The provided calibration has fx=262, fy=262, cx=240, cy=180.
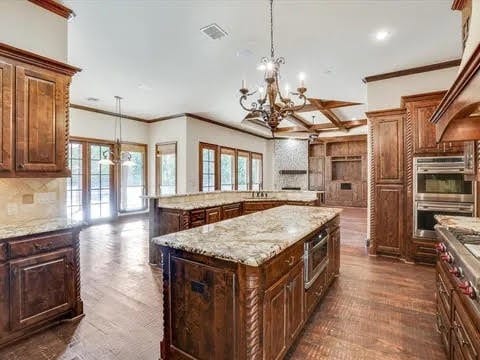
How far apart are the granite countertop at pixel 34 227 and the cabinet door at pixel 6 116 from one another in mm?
515

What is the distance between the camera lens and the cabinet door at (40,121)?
234 cm

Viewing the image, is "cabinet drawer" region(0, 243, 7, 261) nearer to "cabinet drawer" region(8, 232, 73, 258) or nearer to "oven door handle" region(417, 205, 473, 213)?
"cabinet drawer" region(8, 232, 73, 258)

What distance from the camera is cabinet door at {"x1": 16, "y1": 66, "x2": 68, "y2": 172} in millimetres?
2344

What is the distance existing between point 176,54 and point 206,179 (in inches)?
189

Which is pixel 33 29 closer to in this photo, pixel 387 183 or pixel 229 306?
pixel 229 306

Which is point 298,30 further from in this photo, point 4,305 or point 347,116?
point 347,116

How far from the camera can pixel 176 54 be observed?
3834 mm

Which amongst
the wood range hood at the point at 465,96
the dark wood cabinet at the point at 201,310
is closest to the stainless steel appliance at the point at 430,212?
the wood range hood at the point at 465,96

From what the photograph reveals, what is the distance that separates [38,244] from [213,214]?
2.56 m

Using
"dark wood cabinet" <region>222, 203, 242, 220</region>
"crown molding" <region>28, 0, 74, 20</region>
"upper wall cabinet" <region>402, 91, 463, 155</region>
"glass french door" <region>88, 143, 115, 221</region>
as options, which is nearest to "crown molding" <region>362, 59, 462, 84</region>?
"upper wall cabinet" <region>402, 91, 463, 155</region>

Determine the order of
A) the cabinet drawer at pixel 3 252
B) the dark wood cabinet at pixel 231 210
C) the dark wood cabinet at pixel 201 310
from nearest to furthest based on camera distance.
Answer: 1. the dark wood cabinet at pixel 201 310
2. the cabinet drawer at pixel 3 252
3. the dark wood cabinet at pixel 231 210

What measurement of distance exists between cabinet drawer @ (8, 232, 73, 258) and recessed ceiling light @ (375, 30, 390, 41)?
4.14 m

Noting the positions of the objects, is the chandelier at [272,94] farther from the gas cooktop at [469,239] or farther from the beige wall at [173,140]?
the beige wall at [173,140]

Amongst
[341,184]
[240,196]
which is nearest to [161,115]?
[240,196]
